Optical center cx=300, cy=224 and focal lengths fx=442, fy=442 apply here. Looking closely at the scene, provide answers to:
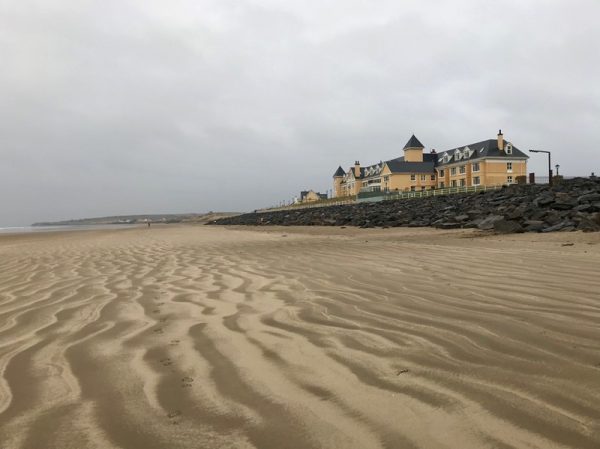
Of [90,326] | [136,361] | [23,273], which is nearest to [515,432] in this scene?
[136,361]

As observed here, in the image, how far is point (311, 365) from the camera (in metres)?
2.77

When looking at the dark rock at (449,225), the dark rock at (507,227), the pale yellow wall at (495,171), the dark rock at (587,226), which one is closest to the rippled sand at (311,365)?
the dark rock at (587,226)

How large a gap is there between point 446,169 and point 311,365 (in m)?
70.0

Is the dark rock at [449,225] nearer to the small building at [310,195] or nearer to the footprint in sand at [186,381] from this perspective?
the footprint in sand at [186,381]

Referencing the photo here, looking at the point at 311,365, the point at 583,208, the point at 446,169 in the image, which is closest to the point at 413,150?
the point at 446,169

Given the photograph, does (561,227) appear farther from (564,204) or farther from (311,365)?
(311,365)

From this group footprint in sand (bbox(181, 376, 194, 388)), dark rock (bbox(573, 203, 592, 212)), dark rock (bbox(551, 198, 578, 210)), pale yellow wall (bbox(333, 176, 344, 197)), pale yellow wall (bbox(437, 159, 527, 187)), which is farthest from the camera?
pale yellow wall (bbox(333, 176, 344, 197))

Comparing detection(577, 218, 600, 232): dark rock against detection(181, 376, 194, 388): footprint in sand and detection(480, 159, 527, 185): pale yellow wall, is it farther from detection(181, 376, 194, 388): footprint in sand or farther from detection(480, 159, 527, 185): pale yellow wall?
detection(480, 159, 527, 185): pale yellow wall

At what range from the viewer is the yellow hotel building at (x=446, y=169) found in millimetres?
59188

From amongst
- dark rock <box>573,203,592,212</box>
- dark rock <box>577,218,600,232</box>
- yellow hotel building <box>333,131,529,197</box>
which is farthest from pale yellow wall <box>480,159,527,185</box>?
dark rock <box>577,218,600,232</box>

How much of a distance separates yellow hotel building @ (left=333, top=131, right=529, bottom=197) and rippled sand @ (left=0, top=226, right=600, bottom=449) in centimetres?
5116

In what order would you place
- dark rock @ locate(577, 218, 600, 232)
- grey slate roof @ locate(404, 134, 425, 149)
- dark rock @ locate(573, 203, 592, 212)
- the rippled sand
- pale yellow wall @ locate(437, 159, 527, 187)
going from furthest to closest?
grey slate roof @ locate(404, 134, 425, 149) < pale yellow wall @ locate(437, 159, 527, 187) < dark rock @ locate(573, 203, 592, 212) < dark rock @ locate(577, 218, 600, 232) < the rippled sand

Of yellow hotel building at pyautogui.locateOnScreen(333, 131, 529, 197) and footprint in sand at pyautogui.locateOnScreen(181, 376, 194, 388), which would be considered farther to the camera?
yellow hotel building at pyautogui.locateOnScreen(333, 131, 529, 197)

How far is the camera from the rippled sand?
193 cm
